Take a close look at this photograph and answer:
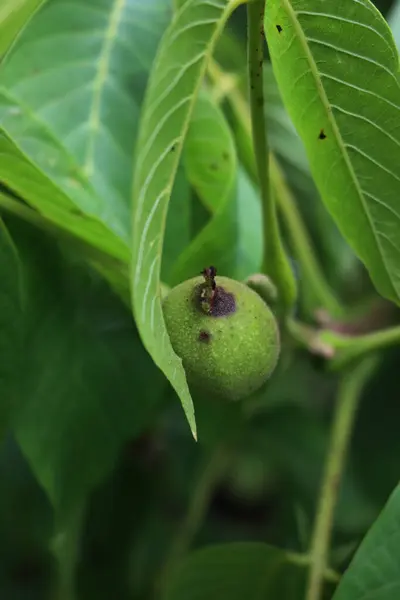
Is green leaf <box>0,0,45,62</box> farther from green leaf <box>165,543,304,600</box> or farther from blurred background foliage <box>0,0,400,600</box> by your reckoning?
green leaf <box>165,543,304,600</box>

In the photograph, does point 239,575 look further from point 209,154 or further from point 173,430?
point 173,430

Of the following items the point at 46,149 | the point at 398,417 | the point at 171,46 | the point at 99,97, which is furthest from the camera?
the point at 398,417

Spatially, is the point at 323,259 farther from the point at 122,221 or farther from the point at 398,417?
the point at 122,221

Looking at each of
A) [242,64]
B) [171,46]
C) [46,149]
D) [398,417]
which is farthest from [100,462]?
[398,417]

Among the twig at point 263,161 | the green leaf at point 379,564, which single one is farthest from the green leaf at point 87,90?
the green leaf at point 379,564

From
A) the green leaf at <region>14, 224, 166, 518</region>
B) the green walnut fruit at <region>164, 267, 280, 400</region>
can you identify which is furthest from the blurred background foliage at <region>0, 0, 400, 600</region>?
the green walnut fruit at <region>164, 267, 280, 400</region>

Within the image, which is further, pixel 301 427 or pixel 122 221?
pixel 301 427

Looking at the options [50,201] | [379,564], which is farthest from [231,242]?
[379,564]
